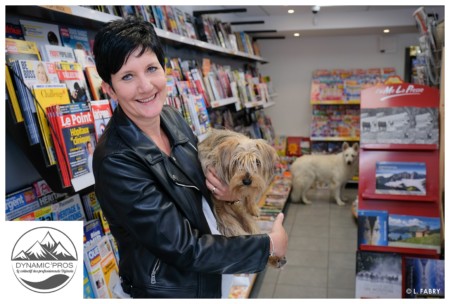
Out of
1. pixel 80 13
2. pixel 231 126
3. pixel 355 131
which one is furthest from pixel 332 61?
pixel 80 13

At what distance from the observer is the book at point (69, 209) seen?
1740 millimetres

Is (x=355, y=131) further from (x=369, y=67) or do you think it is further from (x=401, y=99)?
(x=401, y=99)

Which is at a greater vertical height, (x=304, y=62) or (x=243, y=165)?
(x=304, y=62)

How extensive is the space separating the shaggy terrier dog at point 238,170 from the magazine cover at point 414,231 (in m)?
1.79

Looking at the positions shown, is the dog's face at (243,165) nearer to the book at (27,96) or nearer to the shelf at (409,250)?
the book at (27,96)

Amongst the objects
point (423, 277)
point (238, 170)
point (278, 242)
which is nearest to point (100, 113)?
point (238, 170)

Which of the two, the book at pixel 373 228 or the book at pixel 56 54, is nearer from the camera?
the book at pixel 56 54

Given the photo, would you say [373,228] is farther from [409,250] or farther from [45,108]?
[45,108]

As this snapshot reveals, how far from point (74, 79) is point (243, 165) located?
2.99ft

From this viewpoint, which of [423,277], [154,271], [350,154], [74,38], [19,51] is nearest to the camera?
[154,271]

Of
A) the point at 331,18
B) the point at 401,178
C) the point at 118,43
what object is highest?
the point at 331,18

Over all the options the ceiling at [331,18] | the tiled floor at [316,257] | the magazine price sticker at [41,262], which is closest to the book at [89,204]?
the magazine price sticker at [41,262]

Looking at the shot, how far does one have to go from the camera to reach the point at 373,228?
114 inches

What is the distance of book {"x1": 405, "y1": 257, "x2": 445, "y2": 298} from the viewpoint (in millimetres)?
2691
